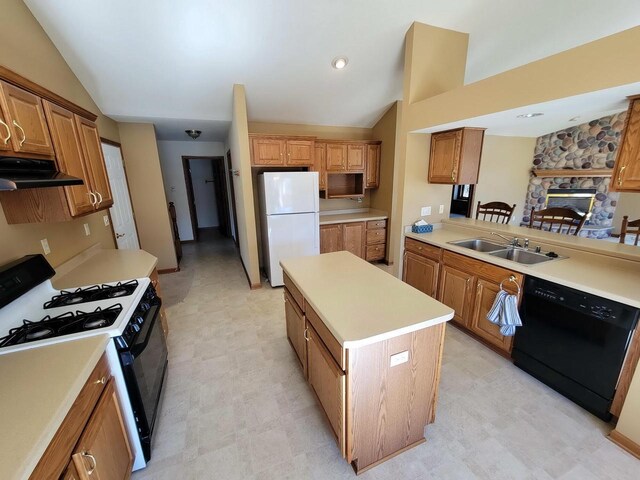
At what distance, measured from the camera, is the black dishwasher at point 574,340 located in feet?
5.27

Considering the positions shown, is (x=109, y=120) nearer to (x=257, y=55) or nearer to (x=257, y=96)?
(x=257, y=96)

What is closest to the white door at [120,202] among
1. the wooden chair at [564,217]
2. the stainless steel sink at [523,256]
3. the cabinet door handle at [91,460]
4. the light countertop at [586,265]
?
the cabinet door handle at [91,460]

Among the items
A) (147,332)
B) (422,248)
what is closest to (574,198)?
(422,248)

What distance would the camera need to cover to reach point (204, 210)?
25.2 feet

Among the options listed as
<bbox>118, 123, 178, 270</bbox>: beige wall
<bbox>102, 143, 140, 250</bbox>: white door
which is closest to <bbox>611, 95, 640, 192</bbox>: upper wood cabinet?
<bbox>102, 143, 140, 250</bbox>: white door

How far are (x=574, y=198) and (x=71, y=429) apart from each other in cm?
729

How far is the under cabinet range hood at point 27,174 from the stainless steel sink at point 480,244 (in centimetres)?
305

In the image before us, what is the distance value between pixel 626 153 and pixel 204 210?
26.4 ft

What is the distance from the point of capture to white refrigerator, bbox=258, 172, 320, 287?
136 inches

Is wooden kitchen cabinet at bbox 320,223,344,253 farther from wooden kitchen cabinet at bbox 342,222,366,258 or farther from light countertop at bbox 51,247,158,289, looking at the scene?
light countertop at bbox 51,247,158,289

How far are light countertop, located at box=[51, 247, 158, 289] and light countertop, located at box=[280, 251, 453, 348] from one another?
1232 millimetres

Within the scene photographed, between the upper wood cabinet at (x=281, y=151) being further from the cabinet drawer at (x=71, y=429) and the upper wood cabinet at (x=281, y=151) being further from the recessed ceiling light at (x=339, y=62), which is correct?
the cabinet drawer at (x=71, y=429)

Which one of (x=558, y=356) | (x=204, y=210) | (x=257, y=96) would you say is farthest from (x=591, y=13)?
(x=204, y=210)

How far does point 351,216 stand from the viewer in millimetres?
4570
